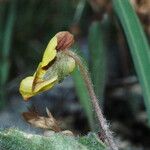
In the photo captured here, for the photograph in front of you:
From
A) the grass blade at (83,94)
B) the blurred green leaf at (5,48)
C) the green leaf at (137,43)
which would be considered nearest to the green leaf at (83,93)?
the grass blade at (83,94)

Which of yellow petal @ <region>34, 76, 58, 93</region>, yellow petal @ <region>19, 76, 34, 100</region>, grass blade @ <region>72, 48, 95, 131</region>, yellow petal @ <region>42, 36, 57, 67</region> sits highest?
yellow petal @ <region>42, 36, 57, 67</region>

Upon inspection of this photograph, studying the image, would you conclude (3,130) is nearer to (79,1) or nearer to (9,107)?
(9,107)

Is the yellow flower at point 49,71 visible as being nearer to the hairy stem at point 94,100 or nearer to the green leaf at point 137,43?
the hairy stem at point 94,100

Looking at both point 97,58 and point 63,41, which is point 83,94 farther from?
point 63,41

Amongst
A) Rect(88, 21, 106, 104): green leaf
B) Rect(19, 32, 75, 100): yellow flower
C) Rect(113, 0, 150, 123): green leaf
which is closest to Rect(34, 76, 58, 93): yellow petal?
Rect(19, 32, 75, 100): yellow flower

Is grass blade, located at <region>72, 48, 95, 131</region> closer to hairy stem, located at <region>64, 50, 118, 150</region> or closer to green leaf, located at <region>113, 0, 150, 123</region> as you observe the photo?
green leaf, located at <region>113, 0, 150, 123</region>

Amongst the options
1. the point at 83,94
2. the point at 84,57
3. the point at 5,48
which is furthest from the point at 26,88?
the point at 5,48

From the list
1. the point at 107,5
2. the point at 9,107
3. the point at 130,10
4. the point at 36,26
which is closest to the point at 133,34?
the point at 130,10
